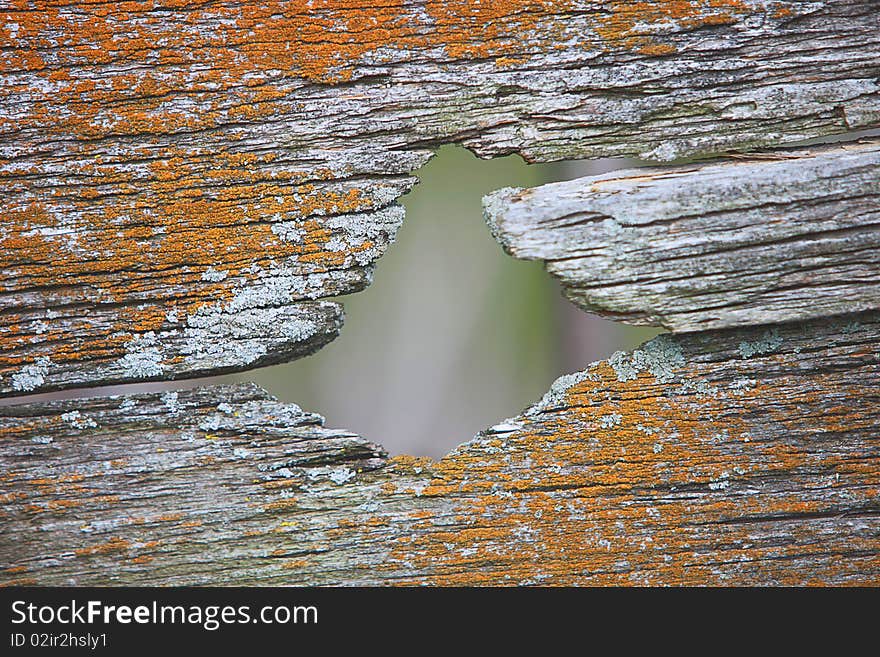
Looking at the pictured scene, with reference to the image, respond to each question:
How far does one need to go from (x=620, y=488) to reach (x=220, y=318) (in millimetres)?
937

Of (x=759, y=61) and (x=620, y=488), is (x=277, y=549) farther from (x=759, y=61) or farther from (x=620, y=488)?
(x=759, y=61)

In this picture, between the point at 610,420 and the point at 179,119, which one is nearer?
the point at 179,119

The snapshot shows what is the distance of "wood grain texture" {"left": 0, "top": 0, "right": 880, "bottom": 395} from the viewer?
1.26 meters

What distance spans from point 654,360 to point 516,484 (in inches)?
16.0

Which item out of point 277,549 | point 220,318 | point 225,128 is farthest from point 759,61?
point 277,549

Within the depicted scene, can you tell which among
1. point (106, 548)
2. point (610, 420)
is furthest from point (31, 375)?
point (610, 420)

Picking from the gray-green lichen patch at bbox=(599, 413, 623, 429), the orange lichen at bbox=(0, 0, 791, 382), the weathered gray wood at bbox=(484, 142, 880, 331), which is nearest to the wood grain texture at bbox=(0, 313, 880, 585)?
the gray-green lichen patch at bbox=(599, 413, 623, 429)

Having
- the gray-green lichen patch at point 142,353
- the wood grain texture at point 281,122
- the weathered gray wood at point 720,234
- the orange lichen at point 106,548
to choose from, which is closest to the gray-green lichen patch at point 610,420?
the weathered gray wood at point 720,234

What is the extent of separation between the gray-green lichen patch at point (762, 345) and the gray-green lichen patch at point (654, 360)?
0.43ft

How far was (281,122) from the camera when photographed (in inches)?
50.8

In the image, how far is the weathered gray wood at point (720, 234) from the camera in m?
1.28

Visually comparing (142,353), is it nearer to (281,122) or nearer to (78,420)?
(78,420)

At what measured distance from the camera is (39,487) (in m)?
1.36

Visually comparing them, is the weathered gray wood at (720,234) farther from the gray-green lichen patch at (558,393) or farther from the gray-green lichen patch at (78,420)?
the gray-green lichen patch at (78,420)
